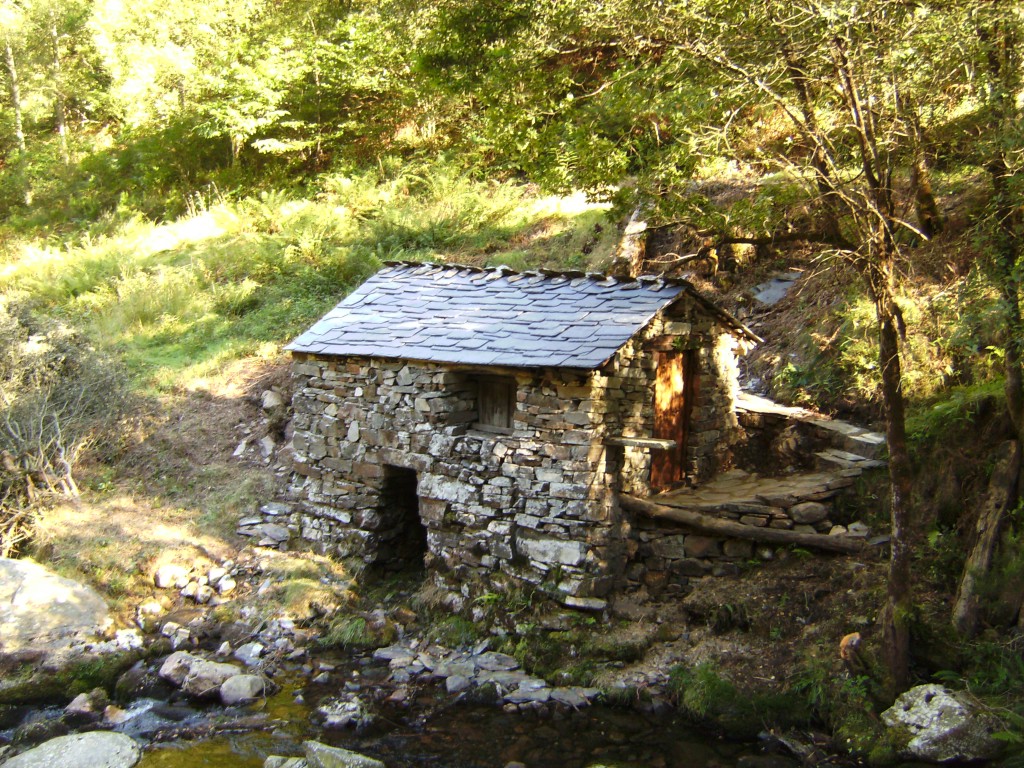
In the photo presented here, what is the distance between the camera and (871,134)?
6.21m

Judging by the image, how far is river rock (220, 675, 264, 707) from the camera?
726 cm

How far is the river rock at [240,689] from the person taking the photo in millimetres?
7258

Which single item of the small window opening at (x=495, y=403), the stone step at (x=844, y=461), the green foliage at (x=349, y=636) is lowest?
the green foliage at (x=349, y=636)

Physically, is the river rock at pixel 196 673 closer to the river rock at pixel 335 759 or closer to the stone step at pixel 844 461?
the river rock at pixel 335 759

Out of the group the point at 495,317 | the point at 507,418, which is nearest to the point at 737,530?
the point at 507,418

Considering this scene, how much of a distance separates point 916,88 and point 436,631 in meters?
6.49

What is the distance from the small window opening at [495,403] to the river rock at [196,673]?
344 centimetres

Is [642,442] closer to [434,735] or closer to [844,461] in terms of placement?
[844,461]

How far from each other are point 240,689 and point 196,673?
0.48 metres

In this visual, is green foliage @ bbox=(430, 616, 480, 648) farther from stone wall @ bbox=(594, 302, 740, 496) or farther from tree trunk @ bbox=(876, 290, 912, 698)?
tree trunk @ bbox=(876, 290, 912, 698)

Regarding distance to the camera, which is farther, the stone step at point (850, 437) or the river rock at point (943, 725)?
the stone step at point (850, 437)

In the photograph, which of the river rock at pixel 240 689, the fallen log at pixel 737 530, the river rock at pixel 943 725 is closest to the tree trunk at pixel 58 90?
the river rock at pixel 240 689

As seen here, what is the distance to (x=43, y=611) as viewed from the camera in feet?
26.7

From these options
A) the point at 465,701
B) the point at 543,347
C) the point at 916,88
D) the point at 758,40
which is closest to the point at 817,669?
the point at 465,701
